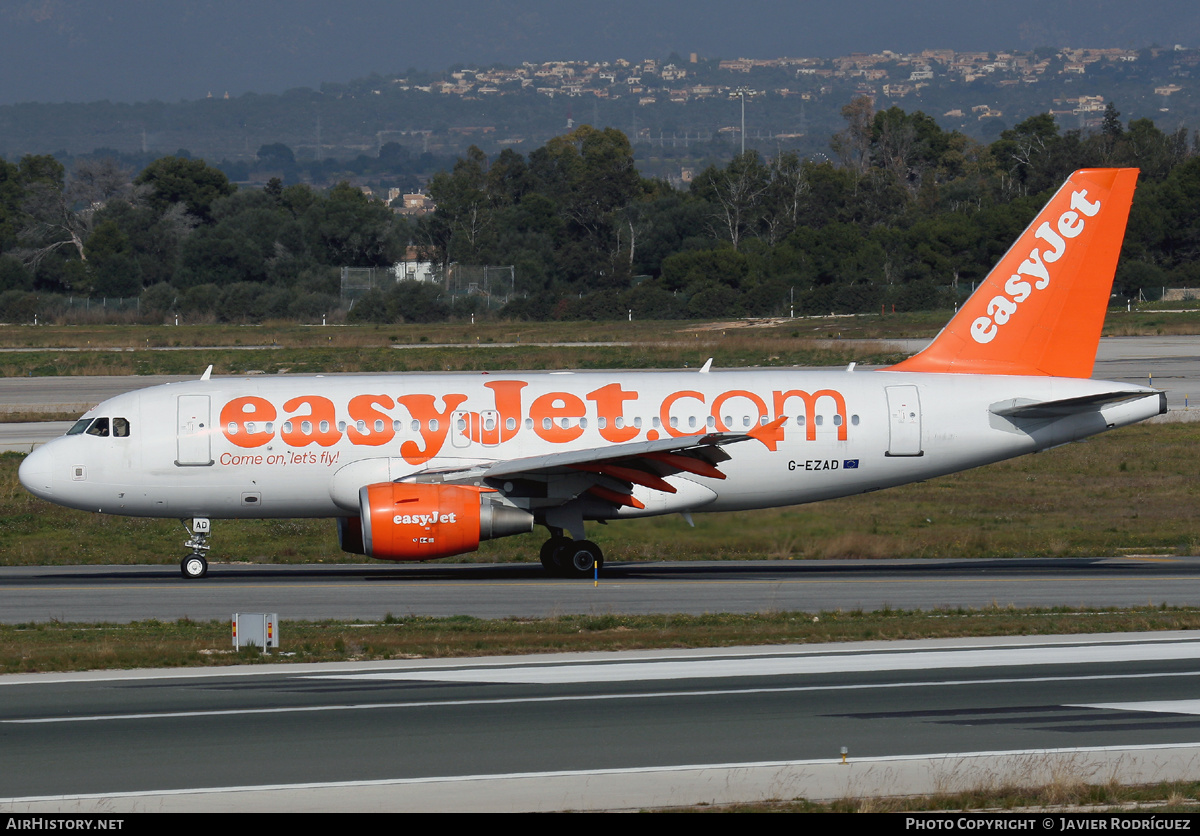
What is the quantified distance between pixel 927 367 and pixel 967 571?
4.47m

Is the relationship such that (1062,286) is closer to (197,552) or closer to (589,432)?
(589,432)

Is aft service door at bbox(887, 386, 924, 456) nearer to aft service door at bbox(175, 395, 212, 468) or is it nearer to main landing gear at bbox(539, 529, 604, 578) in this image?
main landing gear at bbox(539, 529, 604, 578)

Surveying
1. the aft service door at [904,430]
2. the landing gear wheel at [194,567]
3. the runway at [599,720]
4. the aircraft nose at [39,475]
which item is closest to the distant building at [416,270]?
the aircraft nose at [39,475]

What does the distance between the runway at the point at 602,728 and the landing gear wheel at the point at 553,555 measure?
817 cm

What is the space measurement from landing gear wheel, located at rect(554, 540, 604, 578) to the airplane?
3 cm

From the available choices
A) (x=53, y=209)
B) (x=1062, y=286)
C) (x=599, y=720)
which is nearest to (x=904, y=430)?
(x=1062, y=286)

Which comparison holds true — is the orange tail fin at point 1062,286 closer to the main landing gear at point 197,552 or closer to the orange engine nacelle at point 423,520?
the orange engine nacelle at point 423,520

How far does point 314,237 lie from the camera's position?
12706 cm

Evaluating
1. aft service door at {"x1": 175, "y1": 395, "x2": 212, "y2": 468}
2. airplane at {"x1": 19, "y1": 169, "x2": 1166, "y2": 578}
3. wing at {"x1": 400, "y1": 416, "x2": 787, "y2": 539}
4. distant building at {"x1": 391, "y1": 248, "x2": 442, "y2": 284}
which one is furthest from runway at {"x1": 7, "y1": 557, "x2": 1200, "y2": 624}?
distant building at {"x1": 391, "y1": 248, "x2": 442, "y2": 284}

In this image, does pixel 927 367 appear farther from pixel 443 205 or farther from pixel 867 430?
pixel 443 205

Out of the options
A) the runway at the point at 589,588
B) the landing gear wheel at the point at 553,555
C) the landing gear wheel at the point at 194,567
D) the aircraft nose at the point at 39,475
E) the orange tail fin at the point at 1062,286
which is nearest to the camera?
the runway at the point at 589,588

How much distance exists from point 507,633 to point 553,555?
22.2ft

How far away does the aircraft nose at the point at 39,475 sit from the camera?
27.2 m

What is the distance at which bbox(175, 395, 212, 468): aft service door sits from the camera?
1086 inches
